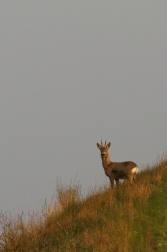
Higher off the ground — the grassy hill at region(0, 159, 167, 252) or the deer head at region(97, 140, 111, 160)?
the deer head at region(97, 140, 111, 160)

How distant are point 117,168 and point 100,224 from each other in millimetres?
4938

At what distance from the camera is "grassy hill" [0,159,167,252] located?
52.1 feet

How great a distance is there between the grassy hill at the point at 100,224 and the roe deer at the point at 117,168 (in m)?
0.81

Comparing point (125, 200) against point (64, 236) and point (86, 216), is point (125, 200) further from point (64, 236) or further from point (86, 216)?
point (64, 236)

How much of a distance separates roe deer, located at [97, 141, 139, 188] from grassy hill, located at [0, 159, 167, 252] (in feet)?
2.67

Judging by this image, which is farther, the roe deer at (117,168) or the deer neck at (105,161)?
the deer neck at (105,161)

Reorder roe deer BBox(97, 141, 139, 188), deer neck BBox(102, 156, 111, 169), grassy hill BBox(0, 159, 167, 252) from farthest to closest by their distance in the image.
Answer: deer neck BBox(102, 156, 111, 169) → roe deer BBox(97, 141, 139, 188) → grassy hill BBox(0, 159, 167, 252)

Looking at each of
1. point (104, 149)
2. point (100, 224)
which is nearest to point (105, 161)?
point (104, 149)

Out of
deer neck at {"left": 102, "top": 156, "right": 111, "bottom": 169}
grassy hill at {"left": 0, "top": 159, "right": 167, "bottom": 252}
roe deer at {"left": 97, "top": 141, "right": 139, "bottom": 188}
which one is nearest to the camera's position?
grassy hill at {"left": 0, "top": 159, "right": 167, "bottom": 252}

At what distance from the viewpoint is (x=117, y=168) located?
21.8 metres

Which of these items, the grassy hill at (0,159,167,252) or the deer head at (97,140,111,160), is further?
the deer head at (97,140,111,160)

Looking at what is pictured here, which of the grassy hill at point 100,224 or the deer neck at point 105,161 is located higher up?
the deer neck at point 105,161

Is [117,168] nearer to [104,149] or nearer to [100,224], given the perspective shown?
[104,149]

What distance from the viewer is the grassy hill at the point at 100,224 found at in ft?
52.1
